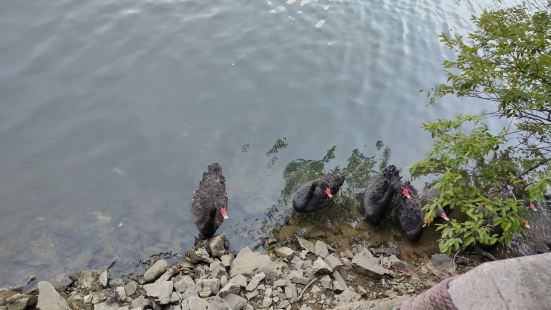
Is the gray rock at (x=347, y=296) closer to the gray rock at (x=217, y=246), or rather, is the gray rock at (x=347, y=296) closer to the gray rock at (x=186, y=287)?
the gray rock at (x=217, y=246)

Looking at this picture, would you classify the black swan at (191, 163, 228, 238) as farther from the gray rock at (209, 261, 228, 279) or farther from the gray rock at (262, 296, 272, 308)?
the gray rock at (262, 296, 272, 308)

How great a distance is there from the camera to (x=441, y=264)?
8.23 meters

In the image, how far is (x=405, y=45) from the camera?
14.3 m

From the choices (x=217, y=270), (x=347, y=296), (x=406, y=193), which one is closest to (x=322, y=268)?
(x=347, y=296)

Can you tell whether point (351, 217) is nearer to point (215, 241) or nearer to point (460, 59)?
point (215, 241)

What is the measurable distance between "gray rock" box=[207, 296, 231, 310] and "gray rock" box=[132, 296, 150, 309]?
936 millimetres

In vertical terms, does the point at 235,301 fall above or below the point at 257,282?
above

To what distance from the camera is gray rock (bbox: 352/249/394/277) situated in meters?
7.54

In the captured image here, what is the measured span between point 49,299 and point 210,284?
2.23m

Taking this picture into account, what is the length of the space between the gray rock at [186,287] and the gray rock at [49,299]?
60.6 inches

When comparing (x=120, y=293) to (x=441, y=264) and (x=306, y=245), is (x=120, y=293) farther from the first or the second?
(x=441, y=264)

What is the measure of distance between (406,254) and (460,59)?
4.13 meters

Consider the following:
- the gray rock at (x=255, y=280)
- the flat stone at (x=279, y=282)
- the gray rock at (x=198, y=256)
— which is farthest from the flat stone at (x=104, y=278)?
the flat stone at (x=279, y=282)

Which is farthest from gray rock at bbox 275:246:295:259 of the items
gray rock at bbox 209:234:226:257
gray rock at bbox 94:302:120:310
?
gray rock at bbox 94:302:120:310
